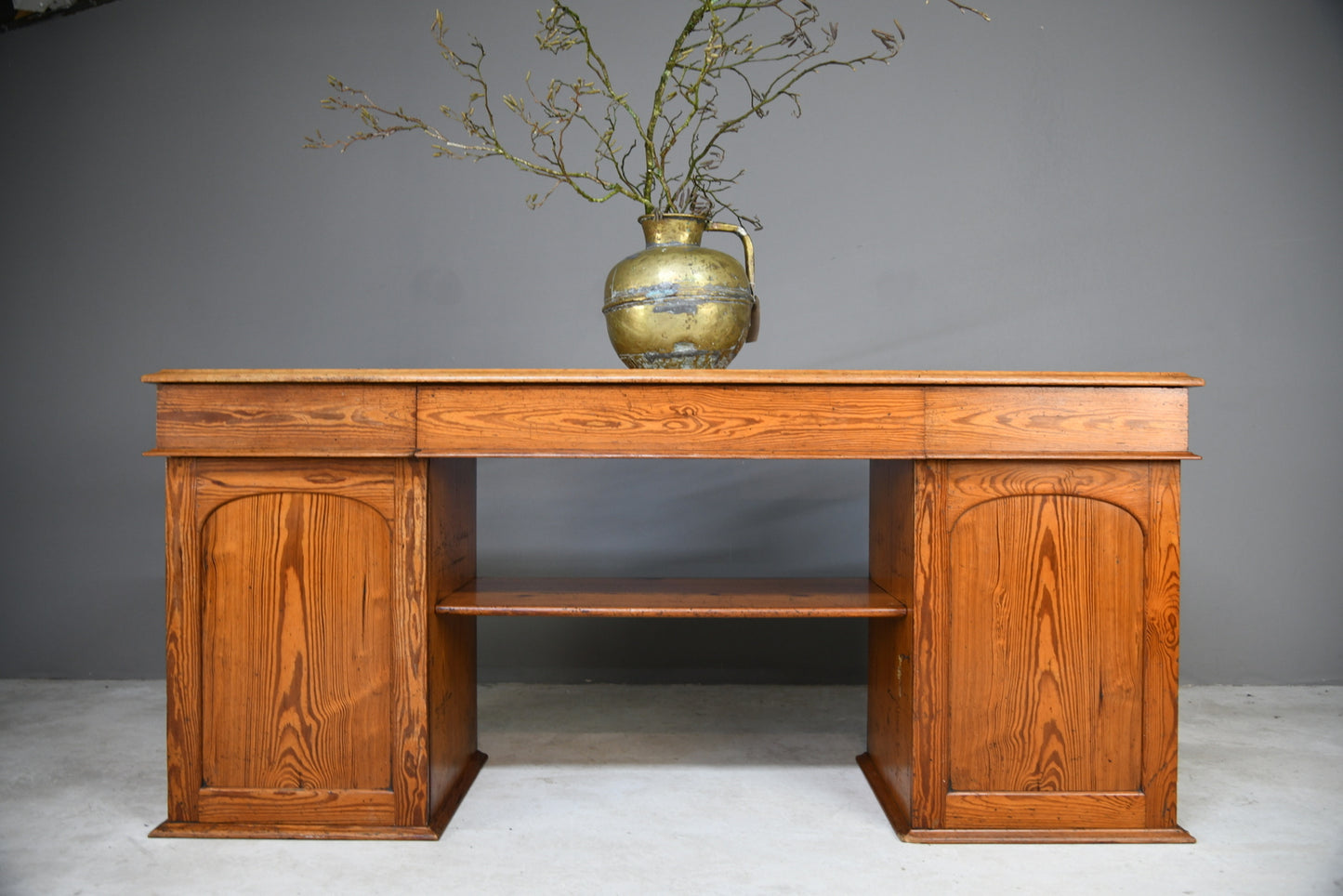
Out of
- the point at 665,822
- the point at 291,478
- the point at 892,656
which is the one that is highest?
the point at 291,478

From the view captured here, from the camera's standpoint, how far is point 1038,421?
181cm

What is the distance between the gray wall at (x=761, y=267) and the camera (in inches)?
121

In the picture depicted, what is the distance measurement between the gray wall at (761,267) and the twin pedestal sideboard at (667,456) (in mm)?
1256

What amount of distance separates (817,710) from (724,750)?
1.60 feet

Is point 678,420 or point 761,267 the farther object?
point 761,267

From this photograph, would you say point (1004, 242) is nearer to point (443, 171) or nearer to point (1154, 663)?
point (1154, 663)

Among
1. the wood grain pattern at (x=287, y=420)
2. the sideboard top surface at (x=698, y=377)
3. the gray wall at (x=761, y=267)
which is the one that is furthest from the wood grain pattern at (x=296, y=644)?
the gray wall at (x=761, y=267)

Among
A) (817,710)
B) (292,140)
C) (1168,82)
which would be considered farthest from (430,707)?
(1168,82)

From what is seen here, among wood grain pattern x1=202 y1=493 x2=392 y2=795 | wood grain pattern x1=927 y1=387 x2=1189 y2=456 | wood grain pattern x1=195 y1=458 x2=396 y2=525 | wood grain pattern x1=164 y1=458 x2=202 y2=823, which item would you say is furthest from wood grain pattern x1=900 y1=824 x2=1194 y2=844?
wood grain pattern x1=164 y1=458 x2=202 y2=823

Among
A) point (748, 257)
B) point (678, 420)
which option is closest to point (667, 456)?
point (678, 420)

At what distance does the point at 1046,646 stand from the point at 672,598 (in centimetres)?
76

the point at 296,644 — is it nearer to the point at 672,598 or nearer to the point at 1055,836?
the point at 672,598

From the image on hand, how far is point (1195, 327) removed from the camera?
3070mm

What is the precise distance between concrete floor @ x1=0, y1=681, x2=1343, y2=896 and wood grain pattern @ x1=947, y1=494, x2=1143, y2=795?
0.55 ft
